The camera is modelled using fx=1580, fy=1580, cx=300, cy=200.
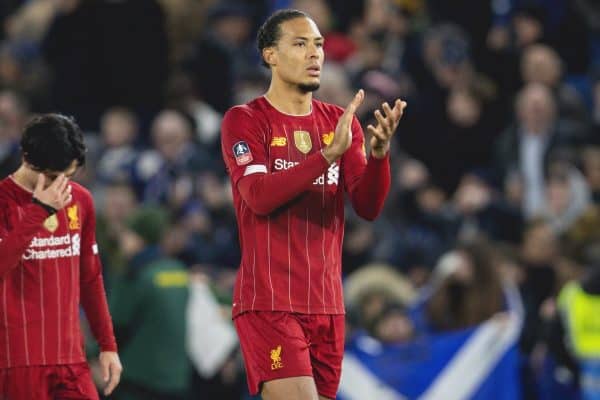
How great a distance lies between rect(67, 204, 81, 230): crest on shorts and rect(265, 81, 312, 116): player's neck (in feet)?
3.69

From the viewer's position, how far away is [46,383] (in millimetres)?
7664

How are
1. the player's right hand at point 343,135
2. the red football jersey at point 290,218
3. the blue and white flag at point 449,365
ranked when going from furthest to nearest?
the blue and white flag at point 449,365
the red football jersey at point 290,218
the player's right hand at point 343,135

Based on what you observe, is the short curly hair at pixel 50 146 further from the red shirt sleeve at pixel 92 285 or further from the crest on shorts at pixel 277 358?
the crest on shorts at pixel 277 358

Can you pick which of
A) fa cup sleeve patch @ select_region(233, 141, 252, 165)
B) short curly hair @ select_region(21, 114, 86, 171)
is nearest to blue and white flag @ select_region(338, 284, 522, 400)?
fa cup sleeve patch @ select_region(233, 141, 252, 165)

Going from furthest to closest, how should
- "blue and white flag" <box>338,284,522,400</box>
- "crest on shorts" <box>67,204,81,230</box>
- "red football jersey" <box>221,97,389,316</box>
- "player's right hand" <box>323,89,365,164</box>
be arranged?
"blue and white flag" <box>338,284,522,400</box> → "crest on shorts" <box>67,204,81,230</box> → "red football jersey" <box>221,97,389,316</box> → "player's right hand" <box>323,89,365,164</box>

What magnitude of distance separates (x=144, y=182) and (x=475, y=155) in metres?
3.12

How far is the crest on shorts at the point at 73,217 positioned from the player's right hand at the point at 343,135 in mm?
1463

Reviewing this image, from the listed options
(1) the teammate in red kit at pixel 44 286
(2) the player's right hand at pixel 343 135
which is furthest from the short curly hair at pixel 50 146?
(2) the player's right hand at pixel 343 135

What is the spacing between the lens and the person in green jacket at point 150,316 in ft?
40.7

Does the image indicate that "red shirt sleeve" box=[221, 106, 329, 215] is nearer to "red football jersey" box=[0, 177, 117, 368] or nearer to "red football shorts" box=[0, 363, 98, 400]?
"red football jersey" box=[0, 177, 117, 368]

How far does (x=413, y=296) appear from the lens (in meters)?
13.0

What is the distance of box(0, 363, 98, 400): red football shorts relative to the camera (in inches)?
300

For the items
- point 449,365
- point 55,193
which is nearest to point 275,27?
point 55,193

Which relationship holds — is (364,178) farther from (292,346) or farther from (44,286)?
(44,286)
